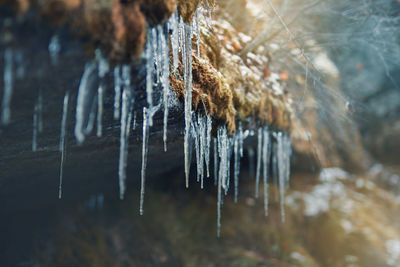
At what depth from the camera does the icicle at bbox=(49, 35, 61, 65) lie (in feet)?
5.05

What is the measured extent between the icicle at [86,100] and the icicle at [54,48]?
184 millimetres


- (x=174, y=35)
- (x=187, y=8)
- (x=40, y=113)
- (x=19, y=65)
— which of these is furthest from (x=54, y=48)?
(x=187, y=8)

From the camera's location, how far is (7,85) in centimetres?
165

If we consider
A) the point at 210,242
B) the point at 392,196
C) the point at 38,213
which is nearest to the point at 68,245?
the point at 38,213

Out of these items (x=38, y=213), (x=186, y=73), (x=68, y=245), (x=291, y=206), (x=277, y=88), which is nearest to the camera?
(x=186, y=73)

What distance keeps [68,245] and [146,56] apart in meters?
5.34

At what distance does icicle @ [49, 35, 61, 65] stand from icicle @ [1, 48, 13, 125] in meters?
0.20

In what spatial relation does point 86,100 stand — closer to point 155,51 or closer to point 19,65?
point 19,65

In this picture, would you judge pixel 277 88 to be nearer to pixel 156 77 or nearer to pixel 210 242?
pixel 156 77

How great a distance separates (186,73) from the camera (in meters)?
2.41

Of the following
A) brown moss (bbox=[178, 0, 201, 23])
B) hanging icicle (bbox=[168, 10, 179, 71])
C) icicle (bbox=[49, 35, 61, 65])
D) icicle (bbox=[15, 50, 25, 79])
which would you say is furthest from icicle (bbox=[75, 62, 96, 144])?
brown moss (bbox=[178, 0, 201, 23])

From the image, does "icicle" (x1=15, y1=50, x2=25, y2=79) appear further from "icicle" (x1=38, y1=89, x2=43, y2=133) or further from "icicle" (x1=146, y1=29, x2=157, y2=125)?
"icicle" (x1=146, y1=29, x2=157, y2=125)

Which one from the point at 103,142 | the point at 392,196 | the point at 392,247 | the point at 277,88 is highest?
the point at 277,88

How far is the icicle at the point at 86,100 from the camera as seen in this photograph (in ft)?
5.87
